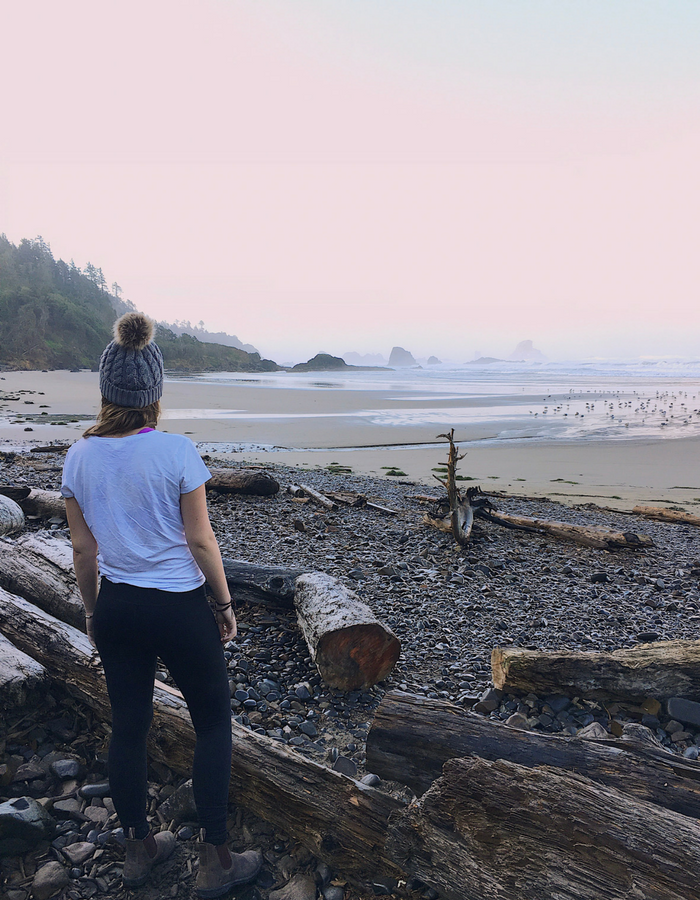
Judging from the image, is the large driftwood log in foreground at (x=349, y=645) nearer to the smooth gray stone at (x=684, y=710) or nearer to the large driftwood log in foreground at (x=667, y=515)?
the smooth gray stone at (x=684, y=710)

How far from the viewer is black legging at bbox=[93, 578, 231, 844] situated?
2.54m

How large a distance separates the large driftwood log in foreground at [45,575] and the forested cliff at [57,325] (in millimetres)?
72460

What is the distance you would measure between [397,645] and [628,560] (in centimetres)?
563

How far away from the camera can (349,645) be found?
4547 millimetres

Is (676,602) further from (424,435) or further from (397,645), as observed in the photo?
(424,435)

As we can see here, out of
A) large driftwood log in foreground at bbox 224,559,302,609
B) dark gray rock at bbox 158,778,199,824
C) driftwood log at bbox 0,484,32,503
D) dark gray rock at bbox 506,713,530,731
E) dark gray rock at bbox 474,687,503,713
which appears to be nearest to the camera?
dark gray rock at bbox 158,778,199,824

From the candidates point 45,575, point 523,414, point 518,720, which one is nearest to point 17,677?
point 45,575

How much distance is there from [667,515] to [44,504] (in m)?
13.2

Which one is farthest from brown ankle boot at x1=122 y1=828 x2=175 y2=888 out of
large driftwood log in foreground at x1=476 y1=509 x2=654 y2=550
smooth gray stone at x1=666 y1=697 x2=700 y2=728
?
large driftwood log in foreground at x1=476 y1=509 x2=654 y2=550

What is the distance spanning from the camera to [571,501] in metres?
14.2

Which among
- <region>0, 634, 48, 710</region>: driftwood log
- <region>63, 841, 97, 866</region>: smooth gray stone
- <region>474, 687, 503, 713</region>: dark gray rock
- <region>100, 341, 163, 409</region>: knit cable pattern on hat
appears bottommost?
<region>63, 841, 97, 866</region>: smooth gray stone

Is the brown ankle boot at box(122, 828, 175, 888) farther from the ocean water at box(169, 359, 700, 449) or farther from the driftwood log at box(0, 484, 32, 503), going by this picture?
the ocean water at box(169, 359, 700, 449)

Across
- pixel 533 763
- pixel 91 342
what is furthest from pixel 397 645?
pixel 91 342

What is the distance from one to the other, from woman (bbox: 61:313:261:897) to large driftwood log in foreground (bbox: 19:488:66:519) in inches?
292
